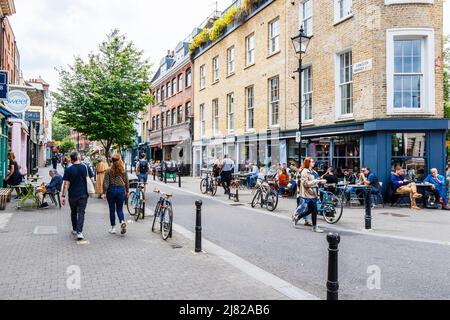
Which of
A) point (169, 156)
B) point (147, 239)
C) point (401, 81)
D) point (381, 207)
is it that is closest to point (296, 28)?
point (401, 81)

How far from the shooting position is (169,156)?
3806cm

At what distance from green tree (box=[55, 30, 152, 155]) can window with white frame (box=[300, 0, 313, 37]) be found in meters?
8.95

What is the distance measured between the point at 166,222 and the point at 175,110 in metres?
29.4

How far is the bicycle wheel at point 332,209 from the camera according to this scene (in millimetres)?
10352

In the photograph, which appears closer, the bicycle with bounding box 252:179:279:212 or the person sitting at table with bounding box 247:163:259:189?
the bicycle with bounding box 252:179:279:212

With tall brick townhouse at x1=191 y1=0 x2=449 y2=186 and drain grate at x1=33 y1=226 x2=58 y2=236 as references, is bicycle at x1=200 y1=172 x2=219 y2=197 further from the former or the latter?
A: drain grate at x1=33 y1=226 x2=58 y2=236

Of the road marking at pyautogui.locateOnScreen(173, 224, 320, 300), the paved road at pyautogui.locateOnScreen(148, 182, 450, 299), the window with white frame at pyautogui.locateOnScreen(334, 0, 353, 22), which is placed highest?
the window with white frame at pyautogui.locateOnScreen(334, 0, 353, 22)

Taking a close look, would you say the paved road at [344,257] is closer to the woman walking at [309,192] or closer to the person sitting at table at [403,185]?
the woman walking at [309,192]

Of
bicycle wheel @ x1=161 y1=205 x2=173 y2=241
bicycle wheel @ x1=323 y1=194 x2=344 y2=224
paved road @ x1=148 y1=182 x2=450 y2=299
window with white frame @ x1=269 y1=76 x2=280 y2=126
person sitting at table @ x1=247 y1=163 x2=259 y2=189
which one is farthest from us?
window with white frame @ x1=269 y1=76 x2=280 y2=126

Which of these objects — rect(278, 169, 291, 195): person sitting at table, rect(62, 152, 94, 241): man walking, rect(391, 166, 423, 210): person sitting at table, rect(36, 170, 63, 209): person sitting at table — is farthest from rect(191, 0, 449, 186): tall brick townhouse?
rect(36, 170, 63, 209): person sitting at table

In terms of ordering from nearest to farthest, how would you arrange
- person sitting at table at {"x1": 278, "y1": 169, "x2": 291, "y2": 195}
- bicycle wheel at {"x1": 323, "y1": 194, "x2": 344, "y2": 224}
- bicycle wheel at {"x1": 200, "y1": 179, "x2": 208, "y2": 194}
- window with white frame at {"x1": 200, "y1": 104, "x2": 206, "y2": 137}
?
bicycle wheel at {"x1": 323, "y1": 194, "x2": 344, "y2": 224} → person sitting at table at {"x1": 278, "y1": 169, "x2": 291, "y2": 195} → bicycle wheel at {"x1": 200, "y1": 179, "x2": 208, "y2": 194} → window with white frame at {"x1": 200, "y1": 104, "x2": 206, "y2": 137}

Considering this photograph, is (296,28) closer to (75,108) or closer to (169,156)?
(75,108)

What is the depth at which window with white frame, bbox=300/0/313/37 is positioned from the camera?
1816 cm

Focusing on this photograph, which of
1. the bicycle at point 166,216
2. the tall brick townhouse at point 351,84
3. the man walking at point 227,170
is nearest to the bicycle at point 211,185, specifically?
the man walking at point 227,170
